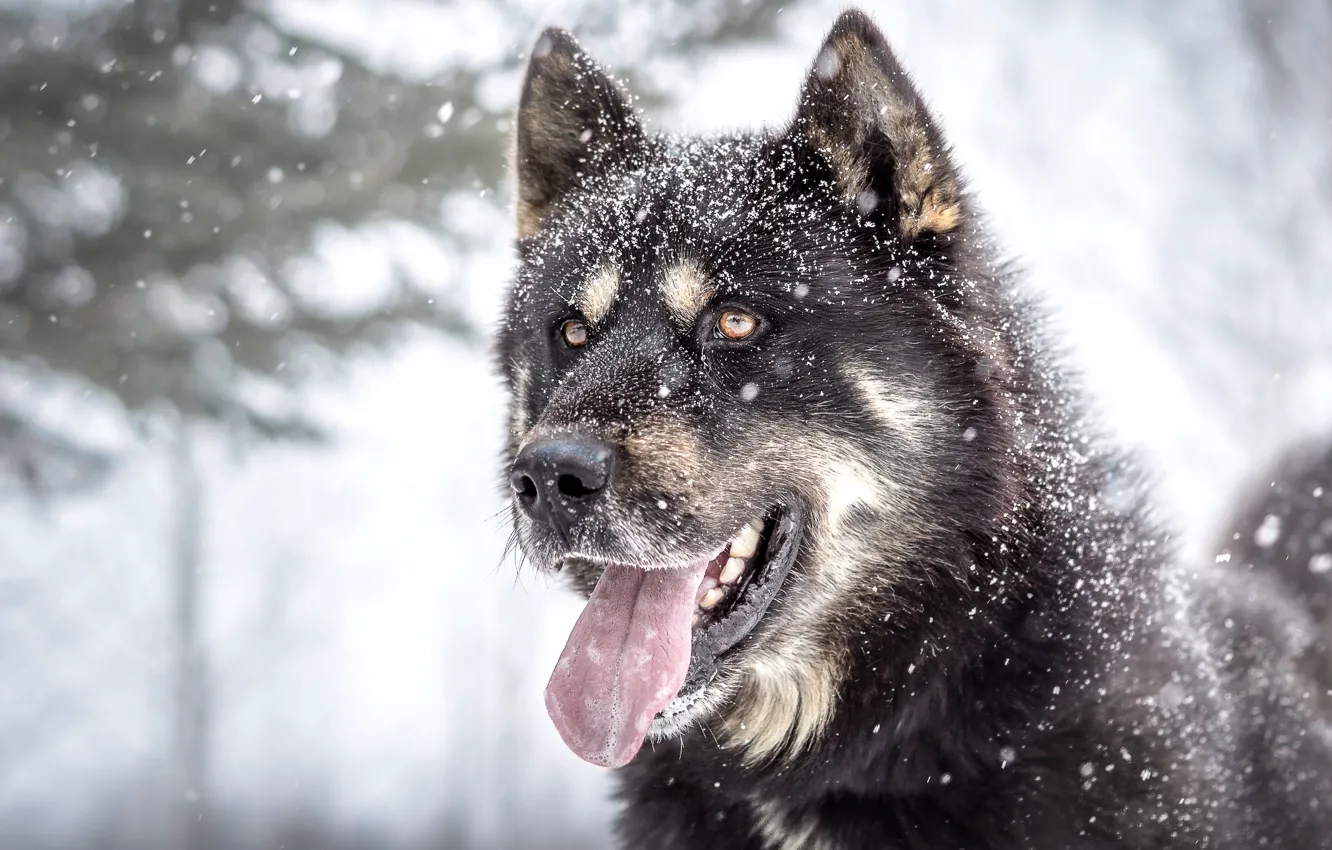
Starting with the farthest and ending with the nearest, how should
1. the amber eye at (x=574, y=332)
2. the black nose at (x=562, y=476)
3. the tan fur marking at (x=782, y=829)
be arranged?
the amber eye at (x=574, y=332), the tan fur marking at (x=782, y=829), the black nose at (x=562, y=476)

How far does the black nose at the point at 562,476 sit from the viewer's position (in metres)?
2.14

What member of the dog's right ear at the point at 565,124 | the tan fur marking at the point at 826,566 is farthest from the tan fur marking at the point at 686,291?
the dog's right ear at the point at 565,124

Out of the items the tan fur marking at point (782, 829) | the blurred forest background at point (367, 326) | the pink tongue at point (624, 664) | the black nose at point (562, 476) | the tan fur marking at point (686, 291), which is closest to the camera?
the black nose at point (562, 476)

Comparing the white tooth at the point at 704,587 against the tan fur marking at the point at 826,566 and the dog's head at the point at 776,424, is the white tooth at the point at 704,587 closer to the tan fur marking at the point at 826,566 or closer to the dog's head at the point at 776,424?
the dog's head at the point at 776,424

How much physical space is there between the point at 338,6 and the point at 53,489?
4.06 m

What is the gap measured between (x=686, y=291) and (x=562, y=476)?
26.1 inches

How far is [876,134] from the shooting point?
246 centimetres

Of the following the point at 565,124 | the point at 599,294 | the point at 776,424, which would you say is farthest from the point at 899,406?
the point at 565,124

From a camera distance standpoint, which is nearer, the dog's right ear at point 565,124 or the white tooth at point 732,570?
the white tooth at point 732,570

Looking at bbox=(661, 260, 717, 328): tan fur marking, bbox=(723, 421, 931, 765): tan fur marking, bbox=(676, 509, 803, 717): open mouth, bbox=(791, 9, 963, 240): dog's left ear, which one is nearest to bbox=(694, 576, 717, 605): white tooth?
bbox=(676, 509, 803, 717): open mouth

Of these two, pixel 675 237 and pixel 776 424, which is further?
pixel 675 237

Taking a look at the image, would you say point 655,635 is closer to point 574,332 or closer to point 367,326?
point 574,332

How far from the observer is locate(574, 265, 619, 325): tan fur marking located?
8.75ft

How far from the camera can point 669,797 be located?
261 cm
